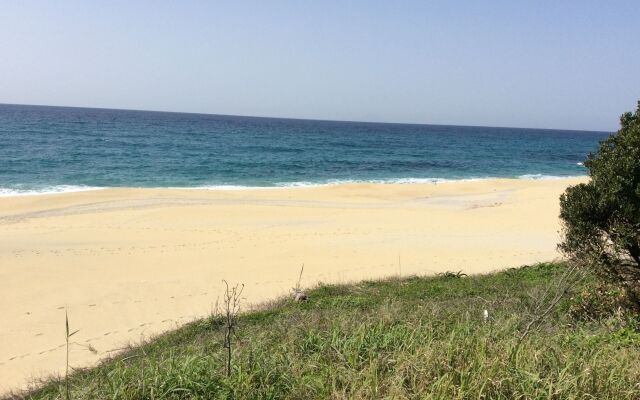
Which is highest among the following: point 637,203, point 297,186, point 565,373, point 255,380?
point 637,203

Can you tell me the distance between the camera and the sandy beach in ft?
30.8

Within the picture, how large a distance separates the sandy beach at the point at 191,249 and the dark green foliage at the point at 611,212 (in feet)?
20.1

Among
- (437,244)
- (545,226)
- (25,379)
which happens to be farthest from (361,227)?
(25,379)

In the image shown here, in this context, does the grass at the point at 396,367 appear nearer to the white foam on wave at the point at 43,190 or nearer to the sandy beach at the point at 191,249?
the sandy beach at the point at 191,249

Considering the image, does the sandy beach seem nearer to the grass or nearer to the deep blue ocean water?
the grass

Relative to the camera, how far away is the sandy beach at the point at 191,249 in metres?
9.39

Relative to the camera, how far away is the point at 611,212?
605cm

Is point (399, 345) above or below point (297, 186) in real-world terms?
above

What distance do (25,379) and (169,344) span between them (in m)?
1.97

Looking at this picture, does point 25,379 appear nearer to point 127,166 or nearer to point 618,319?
point 618,319

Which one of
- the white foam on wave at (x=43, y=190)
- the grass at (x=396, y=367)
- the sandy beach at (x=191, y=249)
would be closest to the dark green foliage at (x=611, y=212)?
the grass at (x=396, y=367)

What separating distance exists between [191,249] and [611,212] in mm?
11832

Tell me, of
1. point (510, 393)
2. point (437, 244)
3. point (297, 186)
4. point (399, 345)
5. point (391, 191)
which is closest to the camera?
point (510, 393)

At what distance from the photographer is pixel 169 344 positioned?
23.4 ft
